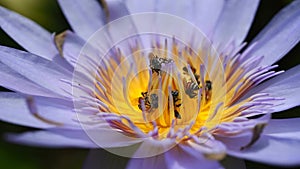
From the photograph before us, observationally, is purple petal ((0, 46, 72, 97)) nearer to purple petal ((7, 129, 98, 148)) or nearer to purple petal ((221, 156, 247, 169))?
purple petal ((7, 129, 98, 148))

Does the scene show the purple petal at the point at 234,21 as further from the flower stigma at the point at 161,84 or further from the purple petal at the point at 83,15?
the purple petal at the point at 83,15

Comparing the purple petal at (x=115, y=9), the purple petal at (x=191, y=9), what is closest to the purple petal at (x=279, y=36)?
the purple petal at (x=191, y=9)

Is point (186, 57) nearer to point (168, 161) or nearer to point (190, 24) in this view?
point (190, 24)

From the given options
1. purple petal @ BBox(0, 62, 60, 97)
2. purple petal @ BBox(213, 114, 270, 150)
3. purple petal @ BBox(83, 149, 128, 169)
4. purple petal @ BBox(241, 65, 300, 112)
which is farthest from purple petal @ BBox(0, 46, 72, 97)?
purple petal @ BBox(241, 65, 300, 112)

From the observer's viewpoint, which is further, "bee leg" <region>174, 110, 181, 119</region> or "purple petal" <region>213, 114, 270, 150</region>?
"bee leg" <region>174, 110, 181, 119</region>

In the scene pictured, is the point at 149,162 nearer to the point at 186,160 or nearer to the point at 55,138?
the point at 186,160

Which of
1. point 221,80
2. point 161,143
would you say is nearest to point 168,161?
point 161,143
